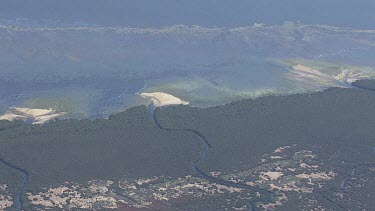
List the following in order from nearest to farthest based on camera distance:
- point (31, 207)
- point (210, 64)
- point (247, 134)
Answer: point (31, 207), point (247, 134), point (210, 64)

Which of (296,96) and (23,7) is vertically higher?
(23,7)

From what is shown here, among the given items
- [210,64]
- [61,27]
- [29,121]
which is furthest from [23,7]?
[29,121]

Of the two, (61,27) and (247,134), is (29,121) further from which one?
(61,27)

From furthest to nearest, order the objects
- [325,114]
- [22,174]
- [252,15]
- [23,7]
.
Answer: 1. [252,15]
2. [23,7]
3. [325,114]
4. [22,174]

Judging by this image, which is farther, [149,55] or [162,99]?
[149,55]

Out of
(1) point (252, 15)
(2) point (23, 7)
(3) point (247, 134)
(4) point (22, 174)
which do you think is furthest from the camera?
(1) point (252, 15)

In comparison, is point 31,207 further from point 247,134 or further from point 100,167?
point 247,134

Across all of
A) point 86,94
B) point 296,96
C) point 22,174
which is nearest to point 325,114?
point 296,96

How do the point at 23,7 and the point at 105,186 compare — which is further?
the point at 23,7

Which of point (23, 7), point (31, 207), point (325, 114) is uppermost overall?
point (23, 7)
